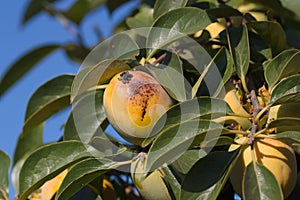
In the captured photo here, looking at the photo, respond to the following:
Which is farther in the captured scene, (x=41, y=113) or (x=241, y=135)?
(x=41, y=113)

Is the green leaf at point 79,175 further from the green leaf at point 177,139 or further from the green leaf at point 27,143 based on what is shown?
the green leaf at point 27,143

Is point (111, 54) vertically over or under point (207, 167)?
over

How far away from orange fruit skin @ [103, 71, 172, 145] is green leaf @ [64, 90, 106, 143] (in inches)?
5.3

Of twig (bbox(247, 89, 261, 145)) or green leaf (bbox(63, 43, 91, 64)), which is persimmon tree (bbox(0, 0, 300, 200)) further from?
green leaf (bbox(63, 43, 91, 64))

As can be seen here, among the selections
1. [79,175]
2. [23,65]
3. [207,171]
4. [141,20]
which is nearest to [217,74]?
[207,171]

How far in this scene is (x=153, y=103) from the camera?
41.4 inches

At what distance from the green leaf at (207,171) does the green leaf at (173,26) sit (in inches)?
9.4

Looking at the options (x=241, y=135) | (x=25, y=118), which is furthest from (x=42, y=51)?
(x=241, y=135)

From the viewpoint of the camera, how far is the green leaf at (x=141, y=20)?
58.7 inches

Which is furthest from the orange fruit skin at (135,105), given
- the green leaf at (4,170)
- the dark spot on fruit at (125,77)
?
the green leaf at (4,170)

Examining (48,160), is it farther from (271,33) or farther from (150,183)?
(271,33)

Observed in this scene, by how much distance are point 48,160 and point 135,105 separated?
19 centimetres

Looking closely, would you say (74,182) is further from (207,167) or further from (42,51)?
(42,51)

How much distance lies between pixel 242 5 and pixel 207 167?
23.0 inches
